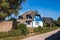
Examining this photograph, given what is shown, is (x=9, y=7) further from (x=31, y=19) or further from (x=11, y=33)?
(x=31, y=19)

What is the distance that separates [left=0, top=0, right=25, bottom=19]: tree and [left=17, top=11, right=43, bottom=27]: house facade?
25.7 meters

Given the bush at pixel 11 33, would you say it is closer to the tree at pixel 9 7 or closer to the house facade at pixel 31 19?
the tree at pixel 9 7

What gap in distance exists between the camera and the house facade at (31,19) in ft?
208

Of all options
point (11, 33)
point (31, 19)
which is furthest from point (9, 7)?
point (31, 19)

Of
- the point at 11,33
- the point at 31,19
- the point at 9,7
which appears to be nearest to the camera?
the point at 11,33

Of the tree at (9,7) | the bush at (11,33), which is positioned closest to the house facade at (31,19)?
the tree at (9,7)

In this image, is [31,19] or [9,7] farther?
[31,19]

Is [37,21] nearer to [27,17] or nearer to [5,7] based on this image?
[27,17]

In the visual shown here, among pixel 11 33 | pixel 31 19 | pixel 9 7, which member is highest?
pixel 9 7

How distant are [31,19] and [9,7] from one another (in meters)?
29.5

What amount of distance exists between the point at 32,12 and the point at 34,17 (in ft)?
7.41

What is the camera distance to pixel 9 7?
34844 mm

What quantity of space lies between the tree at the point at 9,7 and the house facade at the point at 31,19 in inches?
1013

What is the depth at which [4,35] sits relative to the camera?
30.1 metres
